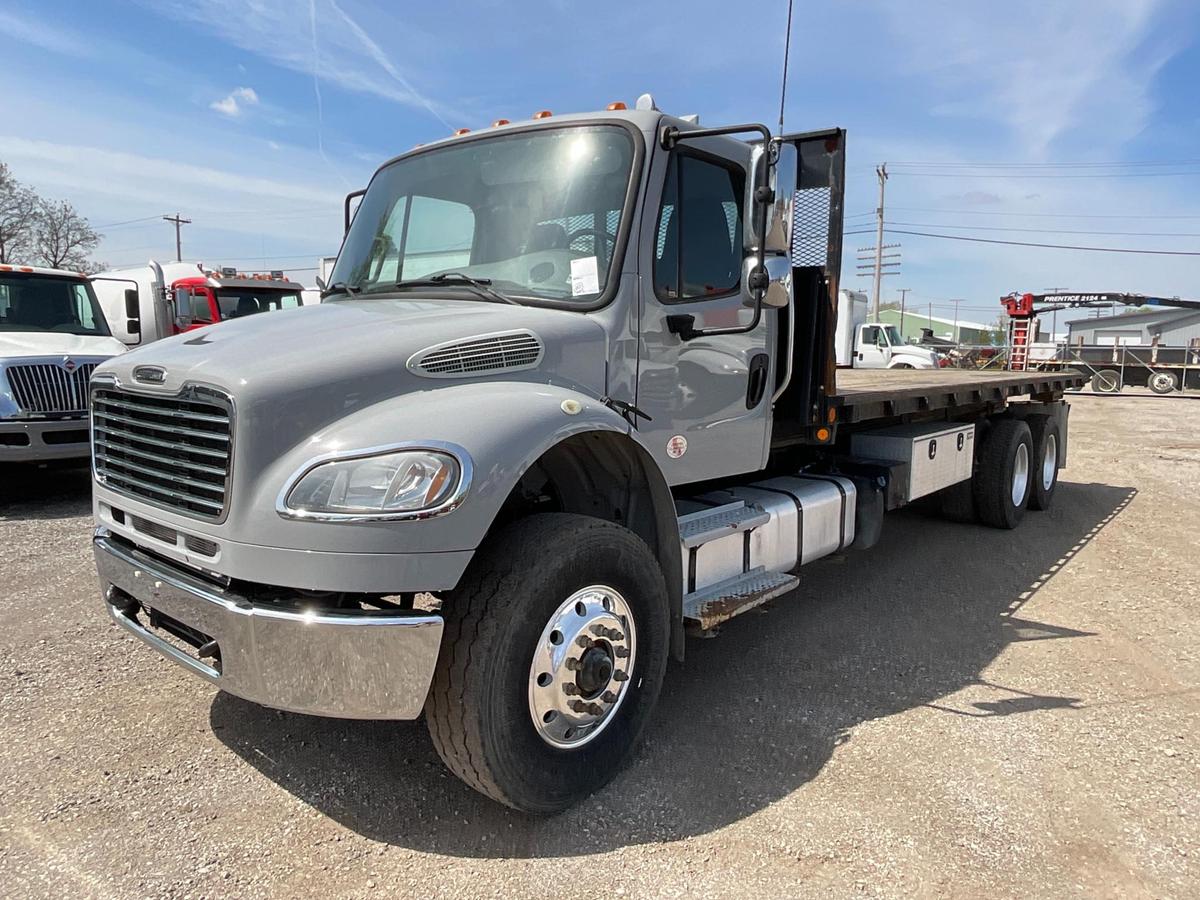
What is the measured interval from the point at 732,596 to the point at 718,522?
0.37 m

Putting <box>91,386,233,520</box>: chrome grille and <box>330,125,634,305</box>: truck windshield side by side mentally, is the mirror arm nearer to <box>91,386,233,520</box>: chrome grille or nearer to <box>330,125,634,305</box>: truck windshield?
<box>330,125,634,305</box>: truck windshield

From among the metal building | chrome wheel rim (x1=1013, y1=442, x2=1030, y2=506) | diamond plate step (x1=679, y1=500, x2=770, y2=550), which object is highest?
the metal building

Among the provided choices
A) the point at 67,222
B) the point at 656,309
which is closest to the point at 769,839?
the point at 656,309

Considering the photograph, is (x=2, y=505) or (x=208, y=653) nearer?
(x=208, y=653)

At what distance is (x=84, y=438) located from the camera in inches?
298

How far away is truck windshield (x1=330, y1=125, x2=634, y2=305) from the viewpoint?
3.24 metres

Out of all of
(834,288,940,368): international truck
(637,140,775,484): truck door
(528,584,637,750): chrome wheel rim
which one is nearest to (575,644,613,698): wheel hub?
(528,584,637,750): chrome wheel rim

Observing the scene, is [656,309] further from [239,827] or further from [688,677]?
[239,827]

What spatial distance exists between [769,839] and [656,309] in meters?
2.00

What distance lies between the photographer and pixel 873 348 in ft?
82.1

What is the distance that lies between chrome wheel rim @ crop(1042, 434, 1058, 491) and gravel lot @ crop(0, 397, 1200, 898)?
325cm

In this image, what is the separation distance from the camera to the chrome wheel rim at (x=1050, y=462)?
26.3ft

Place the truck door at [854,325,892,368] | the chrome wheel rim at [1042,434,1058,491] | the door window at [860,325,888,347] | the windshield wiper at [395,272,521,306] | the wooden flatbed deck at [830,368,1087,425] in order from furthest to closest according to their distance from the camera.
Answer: the door window at [860,325,888,347] < the truck door at [854,325,892,368] < the chrome wheel rim at [1042,434,1058,491] < the wooden flatbed deck at [830,368,1087,425] < the windshield wiper at [395,272,521,306]

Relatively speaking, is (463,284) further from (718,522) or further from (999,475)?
(999,475)
